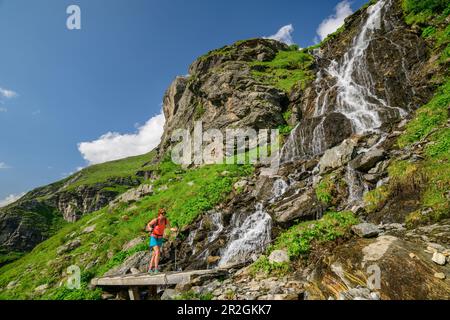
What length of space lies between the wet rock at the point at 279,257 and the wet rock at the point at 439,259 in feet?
12.8

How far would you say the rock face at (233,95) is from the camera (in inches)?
1359

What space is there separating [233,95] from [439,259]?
34.0m

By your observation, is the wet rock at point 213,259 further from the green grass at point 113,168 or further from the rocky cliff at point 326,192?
the green grass at point 113,168

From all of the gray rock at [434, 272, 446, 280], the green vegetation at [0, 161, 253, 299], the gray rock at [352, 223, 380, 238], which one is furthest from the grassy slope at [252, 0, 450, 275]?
the green vegetation at [0, 161, 253, 299]

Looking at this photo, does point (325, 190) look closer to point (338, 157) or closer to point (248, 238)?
point (338, 157)

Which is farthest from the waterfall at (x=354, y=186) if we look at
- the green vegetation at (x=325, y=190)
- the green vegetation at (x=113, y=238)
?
the green vegetation at (x=113, y=238)

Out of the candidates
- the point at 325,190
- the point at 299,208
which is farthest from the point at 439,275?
the point at 325,190

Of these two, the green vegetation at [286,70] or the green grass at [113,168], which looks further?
the green grass at [113,168]

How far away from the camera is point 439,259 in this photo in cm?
657

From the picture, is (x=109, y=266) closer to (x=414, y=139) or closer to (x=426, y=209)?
(x=426, y=209)

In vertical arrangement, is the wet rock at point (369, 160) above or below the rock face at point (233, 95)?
below

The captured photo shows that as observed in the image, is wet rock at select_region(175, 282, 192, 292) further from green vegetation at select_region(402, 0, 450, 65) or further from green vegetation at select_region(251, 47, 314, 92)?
green vegetation at select_region(251, 47, 314, 92)

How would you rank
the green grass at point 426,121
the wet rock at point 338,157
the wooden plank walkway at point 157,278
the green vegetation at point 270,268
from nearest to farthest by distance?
the green vegetation at point 270,268
the wooden plank walkway at point 157,278
the green grass at point 426,121
the wet rock at point 338,157

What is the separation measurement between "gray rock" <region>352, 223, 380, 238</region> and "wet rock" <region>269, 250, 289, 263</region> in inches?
92.4
